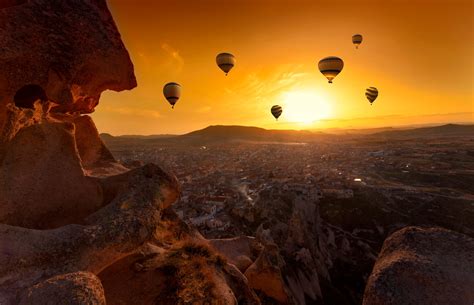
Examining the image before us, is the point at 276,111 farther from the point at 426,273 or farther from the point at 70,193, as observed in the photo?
the point at 426,273

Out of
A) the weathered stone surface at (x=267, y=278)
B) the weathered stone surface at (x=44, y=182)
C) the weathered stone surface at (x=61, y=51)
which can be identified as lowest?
the weathered stone surface at (x=267, y=278)

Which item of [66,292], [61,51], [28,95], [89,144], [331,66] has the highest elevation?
[331,66]

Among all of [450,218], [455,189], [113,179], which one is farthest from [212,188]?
[113,179]

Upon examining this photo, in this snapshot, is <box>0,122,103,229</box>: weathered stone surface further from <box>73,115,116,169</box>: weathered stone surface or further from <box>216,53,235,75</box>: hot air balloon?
<box>216,53,235,75</box>: hot air balloon

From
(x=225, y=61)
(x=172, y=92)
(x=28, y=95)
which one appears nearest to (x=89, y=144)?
(x=28, y=95)

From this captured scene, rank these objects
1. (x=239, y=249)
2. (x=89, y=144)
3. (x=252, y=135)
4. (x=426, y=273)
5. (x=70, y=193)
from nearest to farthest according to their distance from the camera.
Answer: (x=426, y=273), (x=70, y=193), (x=89, y=144), (x=239, y=249), (x=252, y=135)

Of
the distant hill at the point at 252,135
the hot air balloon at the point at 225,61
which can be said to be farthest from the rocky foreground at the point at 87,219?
the distant hill at the point at 252,135

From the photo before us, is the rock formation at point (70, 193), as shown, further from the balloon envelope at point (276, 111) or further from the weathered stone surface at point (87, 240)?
the balloon envelope at point (276, 111)
